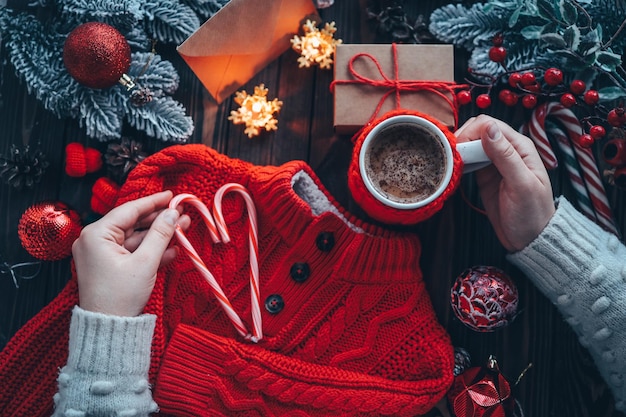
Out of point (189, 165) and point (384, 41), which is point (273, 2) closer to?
point (384, 41)

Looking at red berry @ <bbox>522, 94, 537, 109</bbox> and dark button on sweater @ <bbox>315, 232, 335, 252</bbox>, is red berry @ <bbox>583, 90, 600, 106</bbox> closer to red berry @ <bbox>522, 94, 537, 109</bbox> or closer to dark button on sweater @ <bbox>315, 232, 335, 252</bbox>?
red berry @ <bbox>522, 94, 537, 109</bbox>

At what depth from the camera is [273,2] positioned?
1235mm

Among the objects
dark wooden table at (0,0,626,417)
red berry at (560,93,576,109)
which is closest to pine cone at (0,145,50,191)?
dark wooden table at (0,0,626,417)

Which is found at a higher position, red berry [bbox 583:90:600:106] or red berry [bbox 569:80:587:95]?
red berry [bbox 569:80:587:95]

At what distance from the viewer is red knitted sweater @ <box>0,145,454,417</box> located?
1.19 metres

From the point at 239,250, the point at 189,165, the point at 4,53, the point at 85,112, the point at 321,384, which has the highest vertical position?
the point at 4,53

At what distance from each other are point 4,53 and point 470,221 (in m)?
1.16

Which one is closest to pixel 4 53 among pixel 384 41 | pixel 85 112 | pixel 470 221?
pixel 85 112

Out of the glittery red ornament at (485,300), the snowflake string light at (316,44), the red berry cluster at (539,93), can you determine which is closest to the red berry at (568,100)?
the red berry cluster at (539,93)

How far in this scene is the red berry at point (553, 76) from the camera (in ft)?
3.96

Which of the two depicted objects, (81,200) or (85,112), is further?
(81,200)

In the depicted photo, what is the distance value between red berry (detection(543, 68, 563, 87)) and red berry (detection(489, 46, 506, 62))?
97 millimetres

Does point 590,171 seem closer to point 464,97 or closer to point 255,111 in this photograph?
point 464,97

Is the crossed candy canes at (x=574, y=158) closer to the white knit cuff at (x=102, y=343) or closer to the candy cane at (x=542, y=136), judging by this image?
the candy cane at (x=542, y=136)
